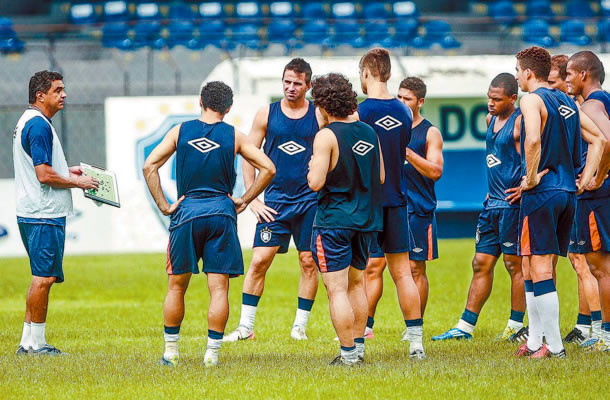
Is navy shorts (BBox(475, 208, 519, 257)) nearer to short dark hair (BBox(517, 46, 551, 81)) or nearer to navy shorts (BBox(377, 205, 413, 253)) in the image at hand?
navy shorts (BBox(377, 205, 413, 253))

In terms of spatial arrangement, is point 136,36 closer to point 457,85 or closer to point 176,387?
point 457,85

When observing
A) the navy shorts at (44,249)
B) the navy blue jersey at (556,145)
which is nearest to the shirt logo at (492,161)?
the navy blue jersey at (556,145)

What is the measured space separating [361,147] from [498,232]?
7.28 feet

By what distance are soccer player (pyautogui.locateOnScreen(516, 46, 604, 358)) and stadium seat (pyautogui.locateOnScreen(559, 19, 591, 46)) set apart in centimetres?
1815

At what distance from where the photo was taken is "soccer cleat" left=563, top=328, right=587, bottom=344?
319 inches

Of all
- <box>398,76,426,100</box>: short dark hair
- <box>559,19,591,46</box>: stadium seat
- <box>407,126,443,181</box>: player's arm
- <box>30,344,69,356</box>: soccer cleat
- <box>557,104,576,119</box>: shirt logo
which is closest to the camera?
<box>557,104,576,119</box>: shirt logo

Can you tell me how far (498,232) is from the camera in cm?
833

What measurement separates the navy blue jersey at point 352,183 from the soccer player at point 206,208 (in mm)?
659

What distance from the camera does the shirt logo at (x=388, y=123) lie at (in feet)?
23.7

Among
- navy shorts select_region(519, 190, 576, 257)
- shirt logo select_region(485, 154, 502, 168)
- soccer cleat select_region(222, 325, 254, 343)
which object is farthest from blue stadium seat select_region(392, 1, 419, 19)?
navy shorts select_region(519, 190, 576, 257)

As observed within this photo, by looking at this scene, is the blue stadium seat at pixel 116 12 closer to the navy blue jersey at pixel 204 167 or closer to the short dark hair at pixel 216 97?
the short dark hair at pixel 216 97

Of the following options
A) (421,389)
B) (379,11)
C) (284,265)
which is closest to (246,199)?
(421,389)

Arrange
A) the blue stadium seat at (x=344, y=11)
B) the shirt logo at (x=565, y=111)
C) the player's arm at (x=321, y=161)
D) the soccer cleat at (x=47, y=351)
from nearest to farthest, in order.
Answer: the player's arm at (x=321, y=161) → the shirt logo at (x=565, y=111) → the soccer cleat at (x=47, y=351) → the blue stadium seat at (x=344, y=11)

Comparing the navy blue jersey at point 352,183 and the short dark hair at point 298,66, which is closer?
the navy blue jersey at point 352,183
